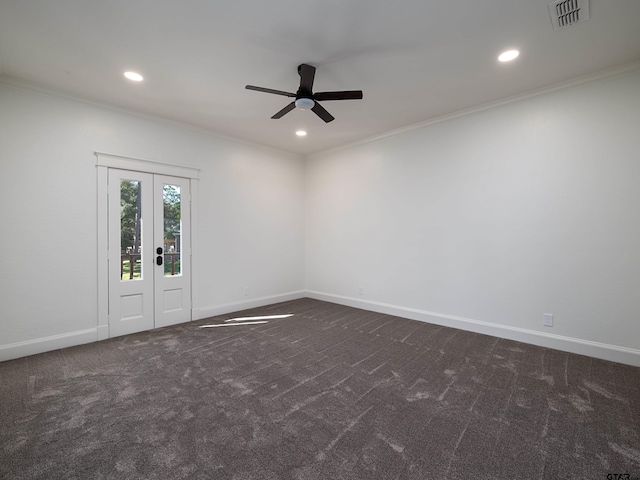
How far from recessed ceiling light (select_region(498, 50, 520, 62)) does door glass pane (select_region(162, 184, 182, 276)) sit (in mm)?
4436

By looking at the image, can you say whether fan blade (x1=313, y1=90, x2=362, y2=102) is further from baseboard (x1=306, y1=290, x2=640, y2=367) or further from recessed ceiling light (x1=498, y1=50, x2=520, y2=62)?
baseboard (x1=306, y1=290, x2=640, y2=367)

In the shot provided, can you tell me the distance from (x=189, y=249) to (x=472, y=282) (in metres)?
4.28

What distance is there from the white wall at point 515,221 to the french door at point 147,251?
2949 mm

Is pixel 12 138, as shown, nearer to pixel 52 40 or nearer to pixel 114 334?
pixel 52 40

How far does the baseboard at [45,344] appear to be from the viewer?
320 cm

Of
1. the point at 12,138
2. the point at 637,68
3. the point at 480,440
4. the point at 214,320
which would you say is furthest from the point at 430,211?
the point at 12,138

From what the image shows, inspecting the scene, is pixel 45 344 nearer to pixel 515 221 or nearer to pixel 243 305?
pixel 243 305

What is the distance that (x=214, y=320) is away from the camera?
4.65 m

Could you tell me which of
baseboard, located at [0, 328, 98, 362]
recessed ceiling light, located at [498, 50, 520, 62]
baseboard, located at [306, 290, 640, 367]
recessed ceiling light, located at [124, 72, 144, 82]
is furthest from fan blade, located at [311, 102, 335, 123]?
baseboard, located at [0, 328, 98, 362]

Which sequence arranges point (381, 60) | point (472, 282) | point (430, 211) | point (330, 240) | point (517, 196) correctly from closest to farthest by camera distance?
point (381, 60)
point (517, 196)
point (472, 282)
point (430, 211)
point (330, 240)

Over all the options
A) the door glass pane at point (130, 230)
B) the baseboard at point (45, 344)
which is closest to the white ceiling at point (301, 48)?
the door glass pane at point (130, 230)

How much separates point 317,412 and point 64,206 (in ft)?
12.4

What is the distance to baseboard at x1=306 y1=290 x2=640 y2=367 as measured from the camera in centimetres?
309

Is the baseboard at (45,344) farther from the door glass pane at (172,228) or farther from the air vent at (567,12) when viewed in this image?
the air vent at (567,12)
